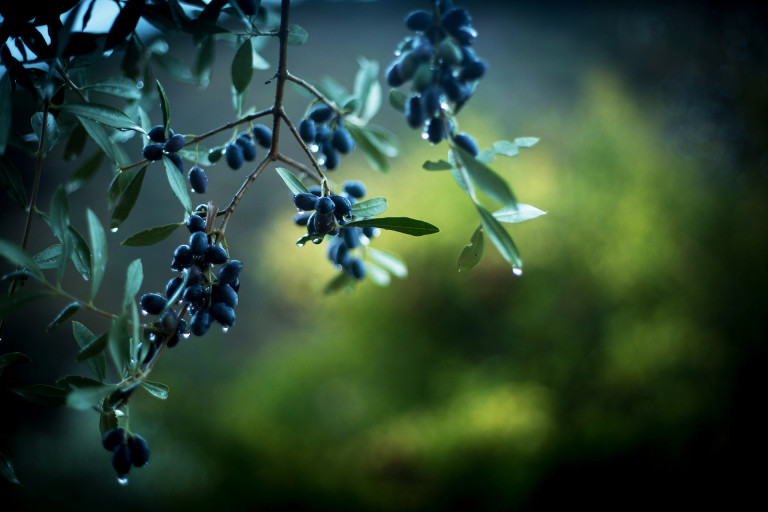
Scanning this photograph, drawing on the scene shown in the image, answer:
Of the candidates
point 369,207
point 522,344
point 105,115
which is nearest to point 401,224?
point 369,207

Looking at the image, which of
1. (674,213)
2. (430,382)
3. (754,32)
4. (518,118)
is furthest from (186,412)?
(754,32)

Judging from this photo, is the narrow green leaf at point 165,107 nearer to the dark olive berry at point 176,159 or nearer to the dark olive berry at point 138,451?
the dark olive berry at point 176,159

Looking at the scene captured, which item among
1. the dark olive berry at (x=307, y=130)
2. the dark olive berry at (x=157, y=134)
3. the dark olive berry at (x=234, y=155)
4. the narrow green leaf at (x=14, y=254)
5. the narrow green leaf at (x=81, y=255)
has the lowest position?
the narrow green leaf at (x=14, y=254)

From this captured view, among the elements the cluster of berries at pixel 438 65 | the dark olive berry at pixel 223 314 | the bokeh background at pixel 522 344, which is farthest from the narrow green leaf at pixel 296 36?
the bokeh background at pixel 522 344

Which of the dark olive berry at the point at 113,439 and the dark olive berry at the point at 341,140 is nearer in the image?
the dark olive berry at the point at 113,439

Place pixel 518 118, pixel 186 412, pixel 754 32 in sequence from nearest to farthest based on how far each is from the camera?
pixel 186 412 → pixel 754 32 → pixel 518 118

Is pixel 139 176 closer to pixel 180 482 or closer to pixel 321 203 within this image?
pixel 321 203

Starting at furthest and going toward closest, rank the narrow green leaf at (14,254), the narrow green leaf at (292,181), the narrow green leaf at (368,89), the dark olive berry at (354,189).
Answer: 1. the narrow green leaf at (368,89)
2. the dark olive berry at (354,189)
3. the narrow green leaf at (292,181)
4. the narrow green leaf at (14,254)

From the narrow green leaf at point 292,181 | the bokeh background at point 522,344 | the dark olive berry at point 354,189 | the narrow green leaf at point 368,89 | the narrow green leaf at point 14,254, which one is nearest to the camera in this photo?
the narrow green leaf at point 14,254
